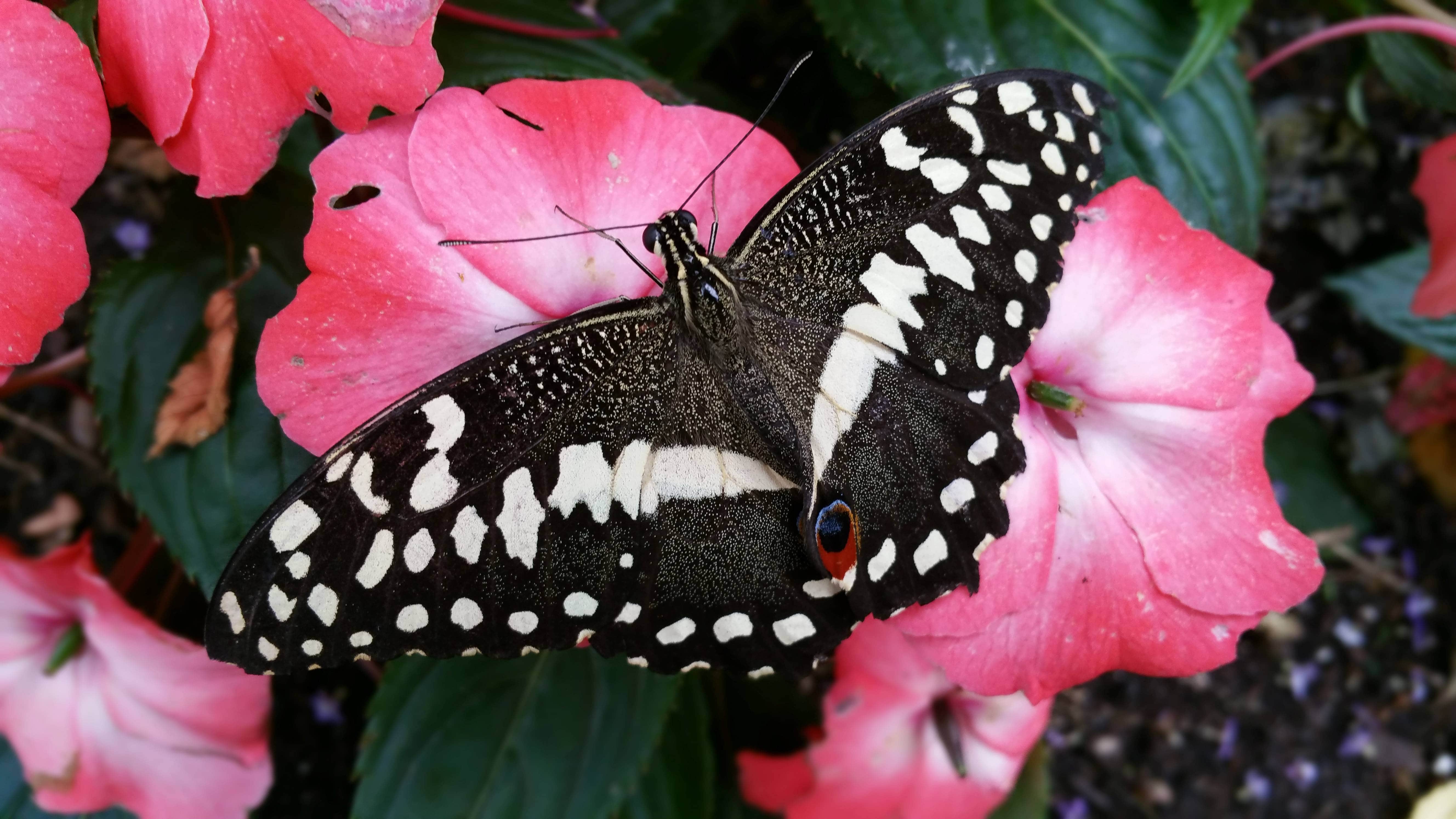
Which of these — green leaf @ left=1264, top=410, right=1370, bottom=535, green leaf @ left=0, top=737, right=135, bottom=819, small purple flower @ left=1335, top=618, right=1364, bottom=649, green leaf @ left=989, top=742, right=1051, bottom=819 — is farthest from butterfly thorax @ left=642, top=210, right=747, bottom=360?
small purple flower @ left=1335, top=618, right=1364, bottom=649

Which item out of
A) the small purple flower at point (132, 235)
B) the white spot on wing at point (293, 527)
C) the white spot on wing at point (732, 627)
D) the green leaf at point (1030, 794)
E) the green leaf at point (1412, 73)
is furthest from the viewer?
the small purple flower at point (132, 235)

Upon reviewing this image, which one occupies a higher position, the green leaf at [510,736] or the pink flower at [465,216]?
the pink flower at [465,216]

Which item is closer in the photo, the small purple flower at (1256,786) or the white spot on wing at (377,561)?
the white spot on wing at (377,561)

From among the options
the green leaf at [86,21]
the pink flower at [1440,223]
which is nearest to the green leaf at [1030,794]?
the pink flower at [1440,223]

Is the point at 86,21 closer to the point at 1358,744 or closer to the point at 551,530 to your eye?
the point at 551,530

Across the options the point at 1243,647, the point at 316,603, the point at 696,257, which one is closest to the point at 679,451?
the point at 696,257

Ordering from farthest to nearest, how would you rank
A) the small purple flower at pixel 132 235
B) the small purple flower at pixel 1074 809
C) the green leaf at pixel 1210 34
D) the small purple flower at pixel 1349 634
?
1. the small purple flower at pixel 1349 634
2. the small purple flower at pixel 1074 809
3. the small purple flower at pixel 132 235
4. the green leaf at pixel 1210 34

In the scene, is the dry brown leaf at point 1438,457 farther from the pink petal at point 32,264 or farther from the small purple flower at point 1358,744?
the pink petal at point 32,264
